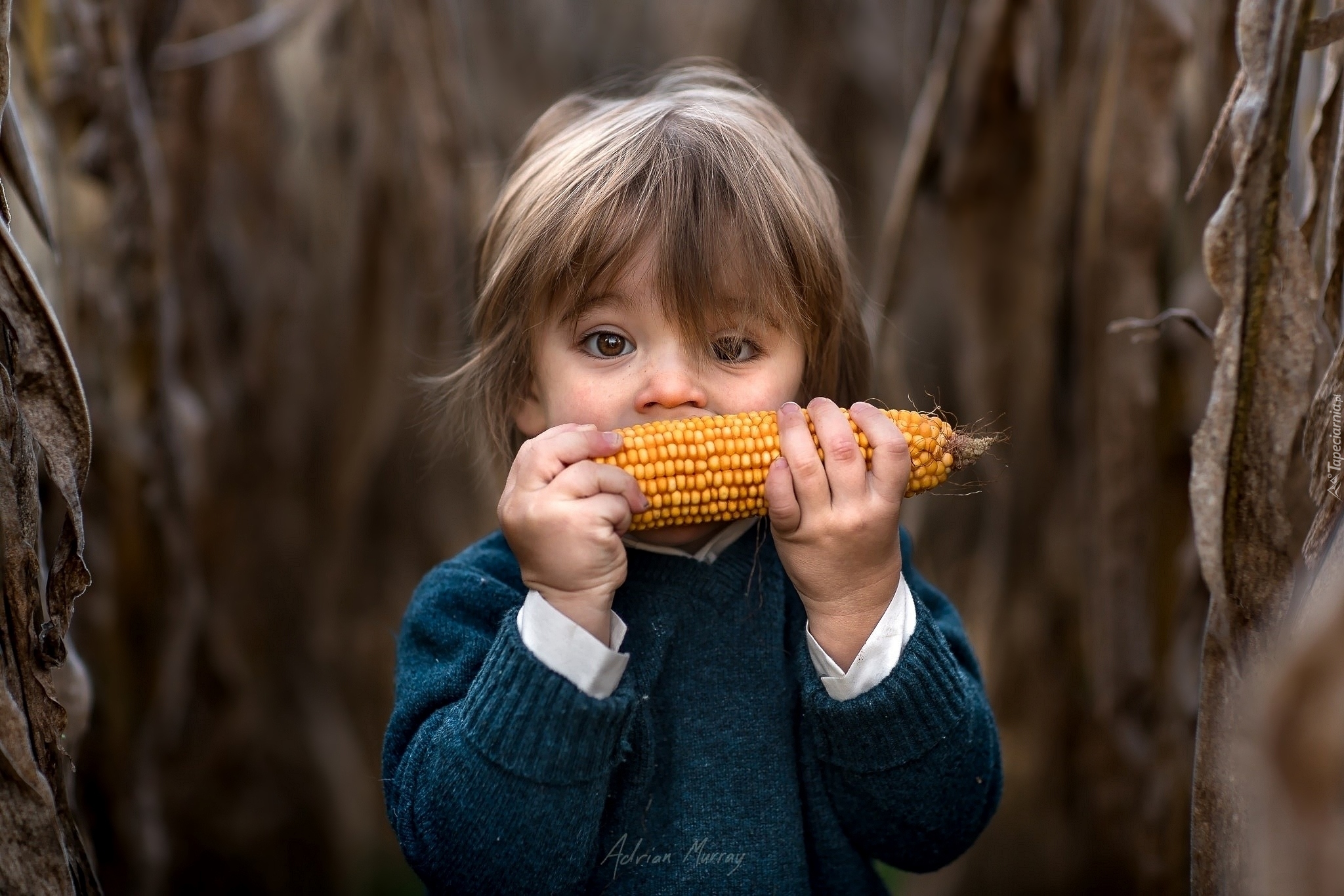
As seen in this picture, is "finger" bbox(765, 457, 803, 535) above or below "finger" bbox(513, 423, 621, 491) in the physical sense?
below

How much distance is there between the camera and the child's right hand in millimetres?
1018

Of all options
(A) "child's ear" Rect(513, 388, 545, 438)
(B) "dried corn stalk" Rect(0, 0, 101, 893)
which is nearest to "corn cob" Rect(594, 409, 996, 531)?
(A) "child's ear" Rect(513, 388, 545, 438)

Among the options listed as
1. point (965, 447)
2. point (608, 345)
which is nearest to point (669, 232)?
point (608, 345)

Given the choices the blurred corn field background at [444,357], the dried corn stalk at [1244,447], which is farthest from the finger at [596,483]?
the dried corn stalk at [1244,447]

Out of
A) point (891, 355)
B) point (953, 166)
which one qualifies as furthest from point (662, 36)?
point (891, 355)

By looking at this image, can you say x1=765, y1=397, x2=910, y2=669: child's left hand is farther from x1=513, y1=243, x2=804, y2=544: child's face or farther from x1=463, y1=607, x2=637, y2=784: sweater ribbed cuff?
x1=463, y1=607, x2=637, y2=784: sweater ribbed cuff

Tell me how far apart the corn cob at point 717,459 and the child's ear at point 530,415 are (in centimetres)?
22

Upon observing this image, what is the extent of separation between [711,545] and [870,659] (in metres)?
0.23

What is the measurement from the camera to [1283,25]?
100cm

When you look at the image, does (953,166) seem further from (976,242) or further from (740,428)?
(740,428)

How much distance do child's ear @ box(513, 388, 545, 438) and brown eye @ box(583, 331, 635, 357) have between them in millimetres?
139

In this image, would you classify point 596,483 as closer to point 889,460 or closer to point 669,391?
point 669,391

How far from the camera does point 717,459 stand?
104 centimetres

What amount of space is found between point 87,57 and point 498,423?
963 mm
